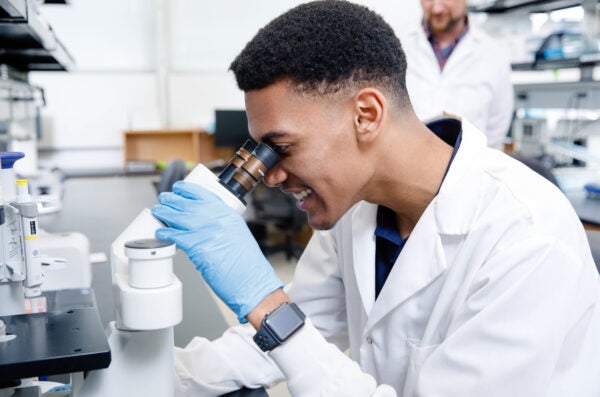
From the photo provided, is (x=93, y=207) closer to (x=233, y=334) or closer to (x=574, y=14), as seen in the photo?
(x=233, y=334)

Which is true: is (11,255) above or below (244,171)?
below

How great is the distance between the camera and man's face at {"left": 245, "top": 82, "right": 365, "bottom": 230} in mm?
898

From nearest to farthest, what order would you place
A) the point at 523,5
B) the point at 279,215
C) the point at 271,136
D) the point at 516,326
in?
the point at 516,326
the point at 271,136
the point at 523,5
the point at 279,215

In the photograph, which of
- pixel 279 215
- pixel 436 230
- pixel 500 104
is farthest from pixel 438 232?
pixel 279 215

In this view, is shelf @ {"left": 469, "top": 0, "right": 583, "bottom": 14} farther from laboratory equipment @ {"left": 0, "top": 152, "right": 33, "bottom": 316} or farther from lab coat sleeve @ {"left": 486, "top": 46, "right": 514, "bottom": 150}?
laboratory equipment @ {"left": 0, "top": 152, "right": 33, "bottom": 316}

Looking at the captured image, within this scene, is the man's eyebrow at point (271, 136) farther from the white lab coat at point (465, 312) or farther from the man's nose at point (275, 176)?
the white lab coat at point (465, 312)

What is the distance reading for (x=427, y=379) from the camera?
0.84 metres

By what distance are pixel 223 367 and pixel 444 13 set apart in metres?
2.25

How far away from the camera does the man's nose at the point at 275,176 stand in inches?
37.1

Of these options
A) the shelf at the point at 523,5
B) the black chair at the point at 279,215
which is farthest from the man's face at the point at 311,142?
the black chair at the point at 279,215

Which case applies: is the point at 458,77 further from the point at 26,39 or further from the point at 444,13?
the point at 26,39

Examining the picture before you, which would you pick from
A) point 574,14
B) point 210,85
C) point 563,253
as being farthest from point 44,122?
point 563,253

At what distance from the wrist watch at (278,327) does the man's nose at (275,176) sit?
23 cm

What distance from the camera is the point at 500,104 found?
287cm
